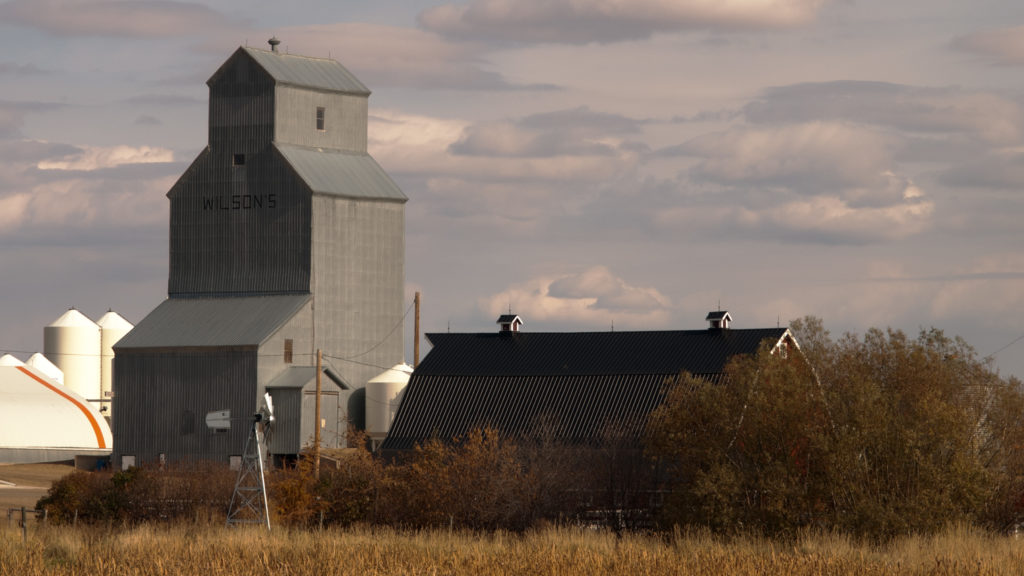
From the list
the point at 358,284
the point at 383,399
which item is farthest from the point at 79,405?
the point at 383,399

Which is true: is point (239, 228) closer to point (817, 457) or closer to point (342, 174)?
point (342, 174)

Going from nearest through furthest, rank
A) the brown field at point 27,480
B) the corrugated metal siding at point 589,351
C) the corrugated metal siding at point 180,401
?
the corrugated metal siding at point 589,351, the brown field at point 27,480, the corrugated metal siding at point 180,401

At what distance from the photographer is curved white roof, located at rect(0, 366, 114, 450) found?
82.8m

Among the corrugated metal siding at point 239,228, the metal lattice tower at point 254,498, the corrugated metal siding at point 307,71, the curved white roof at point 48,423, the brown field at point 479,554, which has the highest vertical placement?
the corrugated metal siding at point 307,71

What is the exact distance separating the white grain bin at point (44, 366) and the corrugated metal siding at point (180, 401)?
26.2 meters

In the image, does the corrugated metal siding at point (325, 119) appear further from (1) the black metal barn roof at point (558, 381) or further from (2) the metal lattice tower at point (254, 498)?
(2) the metal lattice tower at point (254, 498)

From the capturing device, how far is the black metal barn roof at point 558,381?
60.3m

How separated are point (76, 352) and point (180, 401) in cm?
3367

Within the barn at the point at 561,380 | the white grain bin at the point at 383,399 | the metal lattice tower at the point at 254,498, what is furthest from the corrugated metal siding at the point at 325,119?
the metal lattice tower at the point at 254,498

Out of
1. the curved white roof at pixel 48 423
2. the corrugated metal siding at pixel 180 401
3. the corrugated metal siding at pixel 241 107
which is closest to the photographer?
the corrugated metal siding at pixel 180 401

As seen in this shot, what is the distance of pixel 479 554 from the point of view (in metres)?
37.2

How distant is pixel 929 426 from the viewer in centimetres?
4888

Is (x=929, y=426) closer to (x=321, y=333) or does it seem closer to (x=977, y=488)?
(x=977, y=488)

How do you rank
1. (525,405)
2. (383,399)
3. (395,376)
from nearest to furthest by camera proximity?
1. (525,405)
2. (383,399)
3. (395,376)
